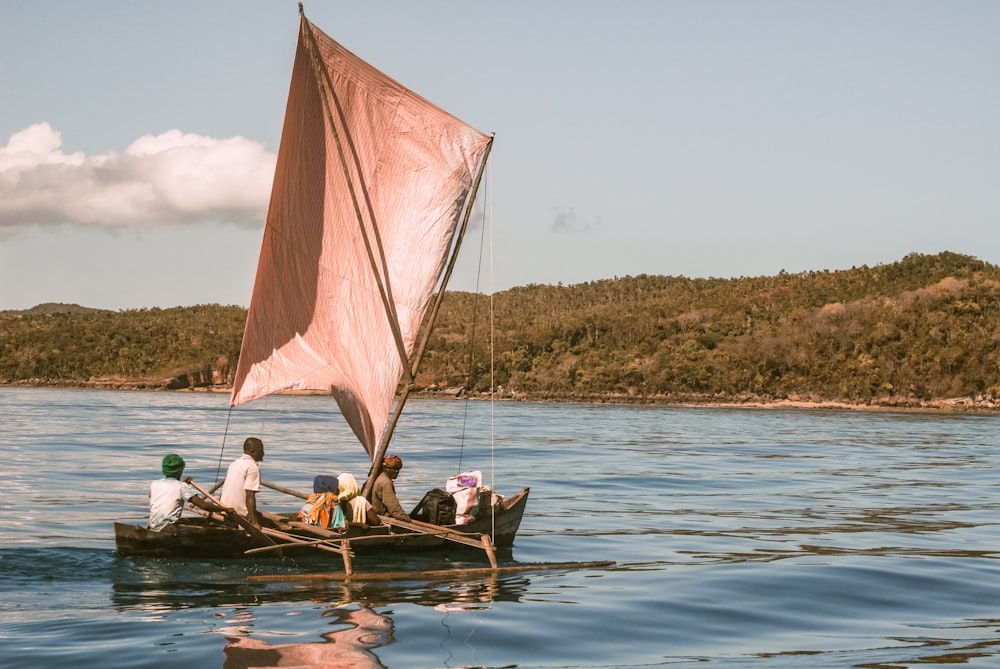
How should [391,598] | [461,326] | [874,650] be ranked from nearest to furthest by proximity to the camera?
[874,650], [391,598], [461,326]

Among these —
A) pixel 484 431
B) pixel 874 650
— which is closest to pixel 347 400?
pixel 874 650

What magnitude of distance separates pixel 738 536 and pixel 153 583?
1296cm

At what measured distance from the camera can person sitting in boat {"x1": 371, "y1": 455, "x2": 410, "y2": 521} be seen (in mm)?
19125

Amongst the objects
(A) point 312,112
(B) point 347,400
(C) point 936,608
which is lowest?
(C) point 936,608

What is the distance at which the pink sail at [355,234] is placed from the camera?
775 inches

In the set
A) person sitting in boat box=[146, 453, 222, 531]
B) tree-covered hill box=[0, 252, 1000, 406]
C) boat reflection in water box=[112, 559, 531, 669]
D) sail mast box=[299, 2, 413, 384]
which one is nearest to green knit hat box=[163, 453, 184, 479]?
person sitting in boat box=[146, 453, 222, 531]

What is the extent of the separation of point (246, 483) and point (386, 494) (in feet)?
8.33

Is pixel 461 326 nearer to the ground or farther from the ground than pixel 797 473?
farther from the ground

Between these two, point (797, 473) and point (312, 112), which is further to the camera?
point (797, 473)

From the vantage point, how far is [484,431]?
72562 millimetres

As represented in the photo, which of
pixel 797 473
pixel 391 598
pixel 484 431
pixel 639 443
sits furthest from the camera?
pixel 484 431

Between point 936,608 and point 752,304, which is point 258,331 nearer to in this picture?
point 936,608

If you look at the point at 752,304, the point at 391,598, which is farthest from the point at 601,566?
the point at 752,304

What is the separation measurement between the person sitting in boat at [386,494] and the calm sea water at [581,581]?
0.76m
